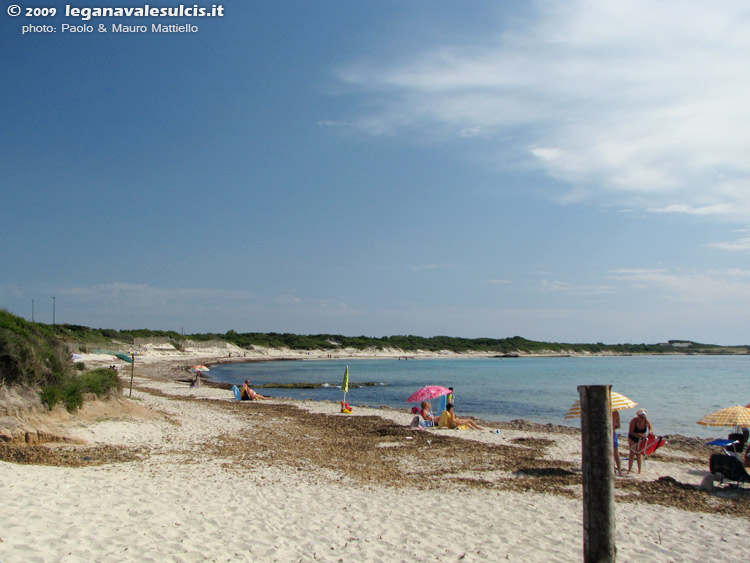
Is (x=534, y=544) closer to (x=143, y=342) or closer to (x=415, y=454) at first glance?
(x=415, y=454)

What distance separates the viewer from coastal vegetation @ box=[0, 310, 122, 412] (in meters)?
11.6

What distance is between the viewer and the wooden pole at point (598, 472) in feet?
14.2

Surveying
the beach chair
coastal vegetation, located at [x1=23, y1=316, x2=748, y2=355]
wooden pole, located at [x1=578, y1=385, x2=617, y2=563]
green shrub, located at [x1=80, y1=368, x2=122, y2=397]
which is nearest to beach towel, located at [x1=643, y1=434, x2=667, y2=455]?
the beach chair

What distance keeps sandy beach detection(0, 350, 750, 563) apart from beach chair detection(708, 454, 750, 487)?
33 centimetres

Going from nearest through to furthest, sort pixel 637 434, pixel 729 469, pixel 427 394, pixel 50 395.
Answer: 1. pixel 729 469
2. pixel 637 434
3. pixel 50 395
4. pixel 427 394

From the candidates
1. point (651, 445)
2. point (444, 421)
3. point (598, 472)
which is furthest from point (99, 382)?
point (598, 472)

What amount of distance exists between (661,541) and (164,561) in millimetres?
6128

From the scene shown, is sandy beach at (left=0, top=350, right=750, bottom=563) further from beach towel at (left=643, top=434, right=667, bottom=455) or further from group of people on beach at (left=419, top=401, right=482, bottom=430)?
group of people on beach at (left=419, top=401, right=482, bottom=430)

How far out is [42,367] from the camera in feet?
41.6

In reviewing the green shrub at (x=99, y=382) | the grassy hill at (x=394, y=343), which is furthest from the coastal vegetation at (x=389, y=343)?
the green shrub at (x=99, y=382)

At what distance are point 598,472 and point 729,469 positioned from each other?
7.43m

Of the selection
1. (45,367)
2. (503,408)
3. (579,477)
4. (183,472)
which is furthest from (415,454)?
(503,408)

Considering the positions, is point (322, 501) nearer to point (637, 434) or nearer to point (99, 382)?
point (637, 434)

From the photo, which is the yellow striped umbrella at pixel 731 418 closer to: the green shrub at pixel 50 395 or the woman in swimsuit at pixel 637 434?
the woman in swimsuit at pixel 637 434
